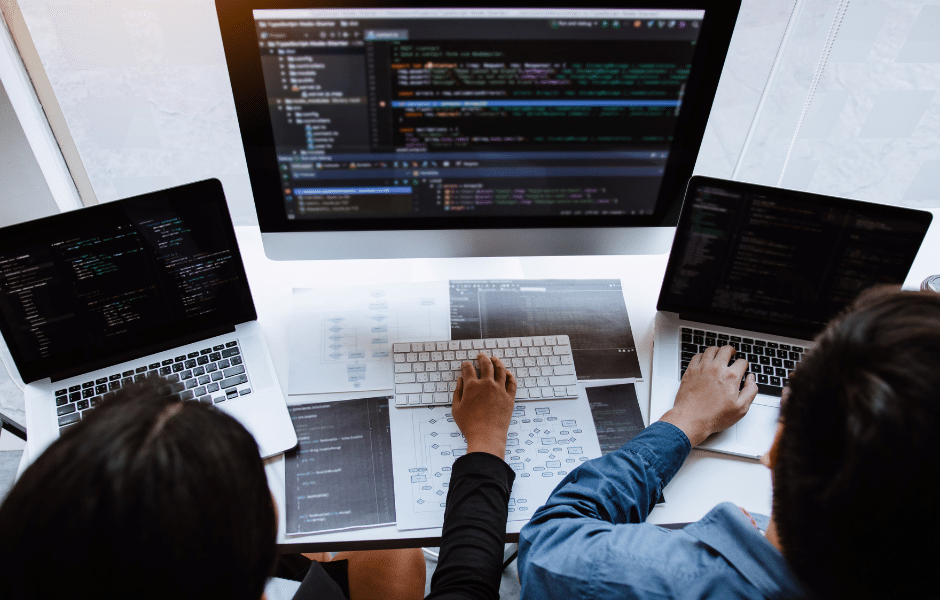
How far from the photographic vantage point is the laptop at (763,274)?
89cm

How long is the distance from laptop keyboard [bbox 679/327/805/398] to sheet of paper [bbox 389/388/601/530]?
0.71 ft

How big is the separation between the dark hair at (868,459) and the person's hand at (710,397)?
1.15 feet

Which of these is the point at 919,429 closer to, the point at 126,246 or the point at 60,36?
the point at 126,246

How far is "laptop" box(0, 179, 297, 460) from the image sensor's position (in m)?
0.81

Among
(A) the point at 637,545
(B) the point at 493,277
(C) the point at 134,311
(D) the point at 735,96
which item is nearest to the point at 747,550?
(A) the point at 637,545

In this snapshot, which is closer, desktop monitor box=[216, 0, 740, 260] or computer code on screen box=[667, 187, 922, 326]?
desktop monitor box=[216, 0, 740, 260]

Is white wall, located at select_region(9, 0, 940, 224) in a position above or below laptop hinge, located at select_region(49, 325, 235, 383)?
above

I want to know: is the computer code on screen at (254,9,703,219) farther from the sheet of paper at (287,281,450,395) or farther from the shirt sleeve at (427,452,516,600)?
the shirt sleeve at (427,452,516,600)

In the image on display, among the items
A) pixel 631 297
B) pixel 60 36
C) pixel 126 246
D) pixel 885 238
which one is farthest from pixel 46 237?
pixel 885 238

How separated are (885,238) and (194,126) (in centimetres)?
153

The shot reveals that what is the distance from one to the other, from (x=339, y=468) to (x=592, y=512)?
1.20ft

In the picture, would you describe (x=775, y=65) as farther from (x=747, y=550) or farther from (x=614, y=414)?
(x=747, y=550)

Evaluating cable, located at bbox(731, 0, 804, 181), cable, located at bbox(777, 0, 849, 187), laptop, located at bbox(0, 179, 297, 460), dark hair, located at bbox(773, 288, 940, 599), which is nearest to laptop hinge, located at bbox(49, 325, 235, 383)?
laptop, located at bbox(0, 179, 297, 460)

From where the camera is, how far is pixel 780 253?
0.93m
